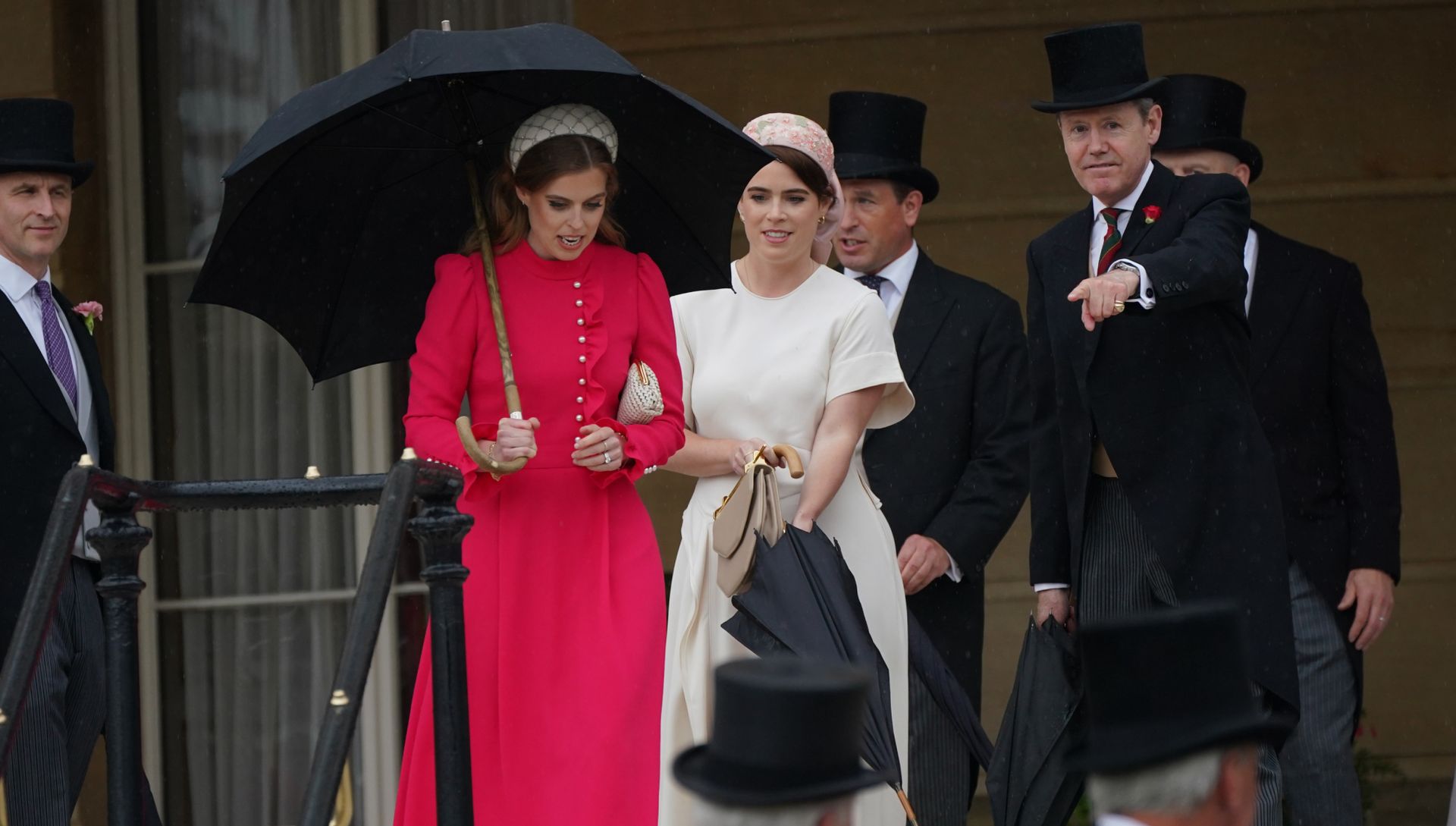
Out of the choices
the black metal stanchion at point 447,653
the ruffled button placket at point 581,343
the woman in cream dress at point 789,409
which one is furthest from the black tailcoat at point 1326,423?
the black metal stanchion at point 447,653

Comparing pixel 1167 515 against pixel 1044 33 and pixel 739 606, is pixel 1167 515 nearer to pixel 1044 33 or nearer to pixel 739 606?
pixel 739 606

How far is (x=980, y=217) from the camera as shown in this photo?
23.7 feet

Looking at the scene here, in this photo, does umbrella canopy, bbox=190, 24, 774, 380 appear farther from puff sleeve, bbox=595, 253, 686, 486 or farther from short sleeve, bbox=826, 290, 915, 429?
short sleeve, bbox=826, 290, 915, 429

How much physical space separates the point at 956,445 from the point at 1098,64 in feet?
4.09

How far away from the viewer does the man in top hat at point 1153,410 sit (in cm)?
463

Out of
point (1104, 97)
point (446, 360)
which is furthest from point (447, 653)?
point (1104, 97)

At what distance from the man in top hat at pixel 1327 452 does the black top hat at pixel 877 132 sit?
976mm

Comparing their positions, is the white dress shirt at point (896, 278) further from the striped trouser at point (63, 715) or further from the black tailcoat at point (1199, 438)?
the striped trouser at point (63, 715)

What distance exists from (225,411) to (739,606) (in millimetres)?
3649

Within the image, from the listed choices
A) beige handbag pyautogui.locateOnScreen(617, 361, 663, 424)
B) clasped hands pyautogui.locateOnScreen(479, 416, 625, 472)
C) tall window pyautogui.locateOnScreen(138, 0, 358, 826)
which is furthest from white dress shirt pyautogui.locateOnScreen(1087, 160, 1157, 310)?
tall window pyautogui.locateOnScreen(138, 0, 358, 826)

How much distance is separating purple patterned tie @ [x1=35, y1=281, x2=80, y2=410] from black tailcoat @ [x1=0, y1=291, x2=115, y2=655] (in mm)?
87

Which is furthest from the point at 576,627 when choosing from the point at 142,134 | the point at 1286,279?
the point at 142,134

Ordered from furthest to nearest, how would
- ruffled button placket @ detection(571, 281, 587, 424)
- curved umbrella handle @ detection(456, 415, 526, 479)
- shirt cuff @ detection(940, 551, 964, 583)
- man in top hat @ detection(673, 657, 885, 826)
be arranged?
shirt cuff @ detection(940, 551, 964, 583), ruffled button placket @ detection(571, 281, 587, 424), curved umbrella handle @ detection(456, 415, 526, 479), man in top hat @ detection(673, 657, 885, 826)

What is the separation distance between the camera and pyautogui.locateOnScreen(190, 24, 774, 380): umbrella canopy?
431 centimetres
